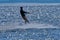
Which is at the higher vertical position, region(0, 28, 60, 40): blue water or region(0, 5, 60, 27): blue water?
region(0, 28, 60, 40): blue water

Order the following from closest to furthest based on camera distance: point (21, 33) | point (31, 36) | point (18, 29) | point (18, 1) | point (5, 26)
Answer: point (31, 36) < point (21, 33) < point (18, 29) < point (5, 26) < point (18, 1)

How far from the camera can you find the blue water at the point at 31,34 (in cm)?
1284

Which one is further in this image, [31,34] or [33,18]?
[33,18]

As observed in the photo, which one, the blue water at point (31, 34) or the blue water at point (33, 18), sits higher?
the blue water at point (31, 34)

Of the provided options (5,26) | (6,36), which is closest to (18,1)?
(5,26)

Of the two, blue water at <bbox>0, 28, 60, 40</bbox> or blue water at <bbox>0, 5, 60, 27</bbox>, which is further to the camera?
blue water at <bbox>0, 5, 60, 27</bbox>

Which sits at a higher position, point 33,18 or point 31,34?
point 31,34

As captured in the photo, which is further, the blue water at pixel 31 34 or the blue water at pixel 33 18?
the blue water at pixel 33 18

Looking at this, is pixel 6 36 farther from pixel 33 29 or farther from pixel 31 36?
pixel 33 29

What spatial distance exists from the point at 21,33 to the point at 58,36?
191 centimetres

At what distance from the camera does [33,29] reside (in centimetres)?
1553

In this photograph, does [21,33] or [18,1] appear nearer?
[21,33]

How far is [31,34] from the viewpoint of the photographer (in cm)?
1385

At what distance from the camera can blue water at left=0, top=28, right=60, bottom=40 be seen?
42.1 feet
